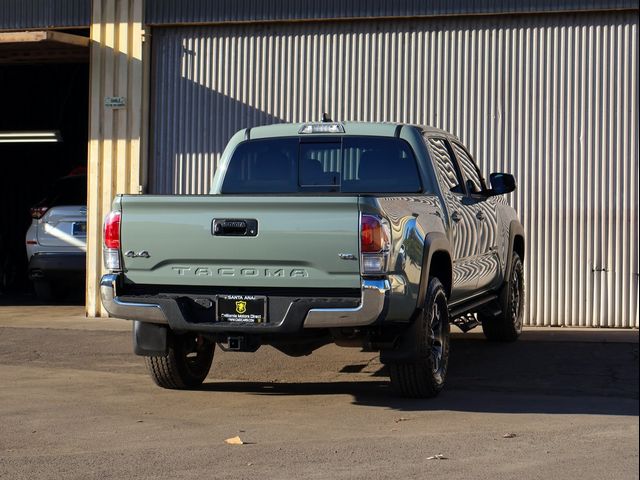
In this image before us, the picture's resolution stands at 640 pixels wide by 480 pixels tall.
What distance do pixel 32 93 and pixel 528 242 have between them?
12379 mm

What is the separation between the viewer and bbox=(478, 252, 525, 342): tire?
1165 cm

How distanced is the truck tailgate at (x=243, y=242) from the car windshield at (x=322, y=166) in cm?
160

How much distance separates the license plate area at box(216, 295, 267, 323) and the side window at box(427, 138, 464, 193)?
2133 mm

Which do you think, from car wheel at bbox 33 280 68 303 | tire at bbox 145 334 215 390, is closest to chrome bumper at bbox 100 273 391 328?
tire at bbox 145 334 215 390

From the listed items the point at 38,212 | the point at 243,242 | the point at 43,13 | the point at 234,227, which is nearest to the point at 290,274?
the point at 243,242

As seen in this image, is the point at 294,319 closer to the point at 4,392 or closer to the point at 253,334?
the point at 253,334

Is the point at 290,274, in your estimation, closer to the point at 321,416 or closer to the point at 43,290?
the point at 321,416

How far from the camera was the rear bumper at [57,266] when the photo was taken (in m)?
16.1

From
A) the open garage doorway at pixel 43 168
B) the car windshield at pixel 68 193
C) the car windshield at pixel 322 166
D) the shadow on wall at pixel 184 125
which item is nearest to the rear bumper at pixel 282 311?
the car windshield at pixel 322 166

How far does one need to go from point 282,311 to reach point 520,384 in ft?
8.02

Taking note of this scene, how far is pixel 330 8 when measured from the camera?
14.5m

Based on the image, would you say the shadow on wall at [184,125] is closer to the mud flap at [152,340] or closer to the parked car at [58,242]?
the parked car at [58,242]

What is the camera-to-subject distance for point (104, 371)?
10445mm

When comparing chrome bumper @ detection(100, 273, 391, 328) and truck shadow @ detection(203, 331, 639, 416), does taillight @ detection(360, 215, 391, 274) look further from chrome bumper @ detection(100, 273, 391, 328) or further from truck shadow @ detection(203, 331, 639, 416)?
truck shadow @ detection(203, 331, 639, 416)
